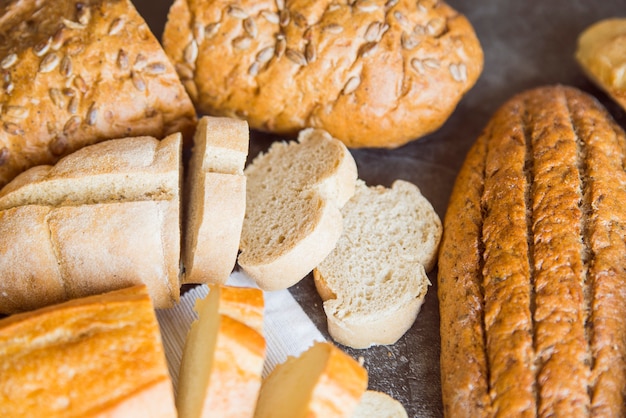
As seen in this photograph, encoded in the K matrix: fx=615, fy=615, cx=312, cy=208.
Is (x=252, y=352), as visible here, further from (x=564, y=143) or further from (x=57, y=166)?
(x=564, y=143)

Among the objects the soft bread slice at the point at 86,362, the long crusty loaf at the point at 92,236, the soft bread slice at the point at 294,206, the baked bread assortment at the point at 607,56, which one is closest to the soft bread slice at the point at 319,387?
the soft bread slice at the point at 86,362

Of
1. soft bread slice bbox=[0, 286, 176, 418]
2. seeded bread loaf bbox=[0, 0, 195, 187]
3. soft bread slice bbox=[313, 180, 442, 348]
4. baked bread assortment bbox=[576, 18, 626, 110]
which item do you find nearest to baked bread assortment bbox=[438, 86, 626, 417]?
soft bread slice bbox=[313, 180, 442, 348]

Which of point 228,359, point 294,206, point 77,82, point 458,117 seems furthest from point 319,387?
point 458,117

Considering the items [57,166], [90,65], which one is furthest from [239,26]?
[57,166]

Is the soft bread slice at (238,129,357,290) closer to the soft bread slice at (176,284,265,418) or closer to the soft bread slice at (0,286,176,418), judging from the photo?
the soft bread slice at (176,284,265,418)

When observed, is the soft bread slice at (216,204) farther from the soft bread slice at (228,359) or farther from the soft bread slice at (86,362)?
the soft bread slice at (86,362)

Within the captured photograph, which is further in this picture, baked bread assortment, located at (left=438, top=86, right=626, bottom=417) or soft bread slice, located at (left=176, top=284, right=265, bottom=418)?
baked bread assortment, located at (left=438, top=86, right=626, bottom=417)

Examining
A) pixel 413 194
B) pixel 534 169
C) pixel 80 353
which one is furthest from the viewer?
pixel 413 194
